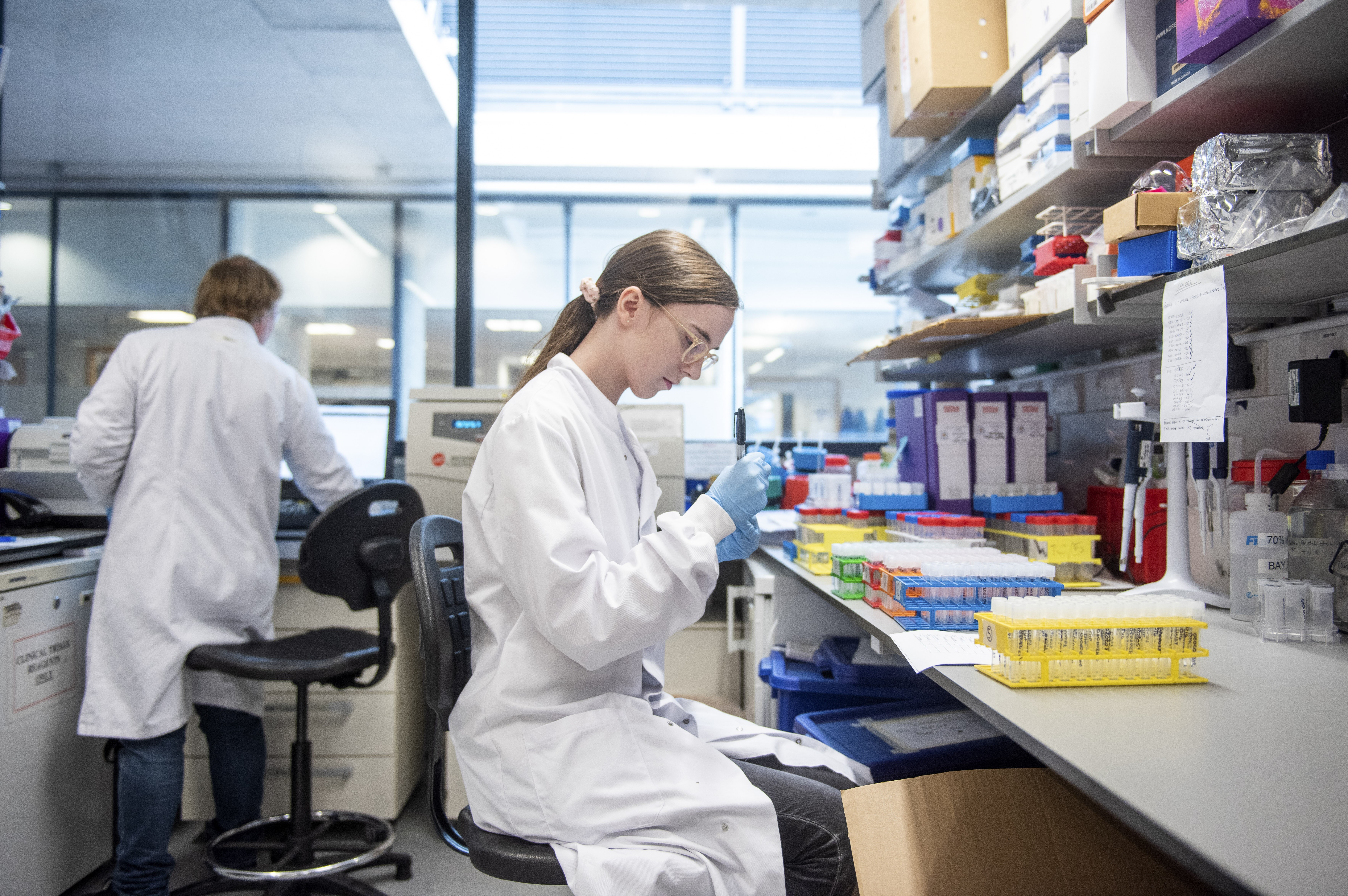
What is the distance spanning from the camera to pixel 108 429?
1.72m

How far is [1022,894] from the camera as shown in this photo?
943 mm

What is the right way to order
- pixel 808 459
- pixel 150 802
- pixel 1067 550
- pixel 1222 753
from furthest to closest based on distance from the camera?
1. pixel 808 459
2. pixel 150 802
3. pixel 1067 550
4. pixel 1222 753

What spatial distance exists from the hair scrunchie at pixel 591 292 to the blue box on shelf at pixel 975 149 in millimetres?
1167

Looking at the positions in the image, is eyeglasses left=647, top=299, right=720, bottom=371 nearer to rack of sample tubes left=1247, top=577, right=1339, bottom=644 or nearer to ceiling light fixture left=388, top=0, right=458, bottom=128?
rack of sample tubes left=1247, top=577, right=1339, bottom=644

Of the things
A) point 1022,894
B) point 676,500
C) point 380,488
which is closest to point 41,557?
point 380,488

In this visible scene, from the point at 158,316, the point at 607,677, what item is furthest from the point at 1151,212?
the point at 158,316

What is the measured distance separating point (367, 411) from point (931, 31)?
6.40 ft

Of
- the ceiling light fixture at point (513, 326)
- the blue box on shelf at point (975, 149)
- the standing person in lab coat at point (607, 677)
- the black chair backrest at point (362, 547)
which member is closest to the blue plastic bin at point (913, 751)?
the standing person in lab coat at point (607, 677)

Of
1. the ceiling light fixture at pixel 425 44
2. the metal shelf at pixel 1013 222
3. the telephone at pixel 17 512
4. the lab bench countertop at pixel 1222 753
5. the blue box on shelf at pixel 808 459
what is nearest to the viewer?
the lab bench countertop at pixel 1222 753

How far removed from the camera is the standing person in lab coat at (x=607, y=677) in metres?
0.89

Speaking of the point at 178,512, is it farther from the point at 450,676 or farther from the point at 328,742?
the point at 450,676

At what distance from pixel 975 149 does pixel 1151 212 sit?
77 cm

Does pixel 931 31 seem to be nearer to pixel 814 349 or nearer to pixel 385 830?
pixel 385 830

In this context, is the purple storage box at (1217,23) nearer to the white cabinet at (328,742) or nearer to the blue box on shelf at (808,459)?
the blue box on shelf at (808,459)
